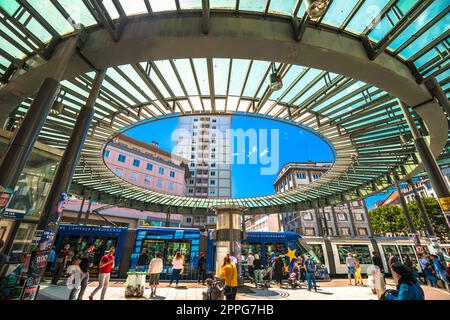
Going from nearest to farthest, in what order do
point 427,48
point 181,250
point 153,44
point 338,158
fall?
1. point 153,44
2. point 427,48
3. point 338,158
4. point 181,250

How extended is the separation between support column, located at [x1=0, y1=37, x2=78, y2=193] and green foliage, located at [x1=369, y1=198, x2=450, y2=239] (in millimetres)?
52094

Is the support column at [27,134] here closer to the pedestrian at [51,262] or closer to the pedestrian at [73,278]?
the pedestrian at [73,278]

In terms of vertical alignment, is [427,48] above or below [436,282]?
above

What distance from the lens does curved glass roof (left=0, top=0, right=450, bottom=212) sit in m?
6.14

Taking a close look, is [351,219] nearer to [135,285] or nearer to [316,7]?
[135,285]

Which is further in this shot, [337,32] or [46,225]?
[337,32]

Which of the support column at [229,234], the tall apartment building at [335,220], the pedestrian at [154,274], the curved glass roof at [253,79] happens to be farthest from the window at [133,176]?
the pedestrian at [154,274]

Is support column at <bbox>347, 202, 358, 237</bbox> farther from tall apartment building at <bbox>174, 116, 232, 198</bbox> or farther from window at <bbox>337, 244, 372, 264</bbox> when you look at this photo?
tall apartment building at <bbox>174, 116, 232, 198</bbox>

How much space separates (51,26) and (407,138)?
617 inches
